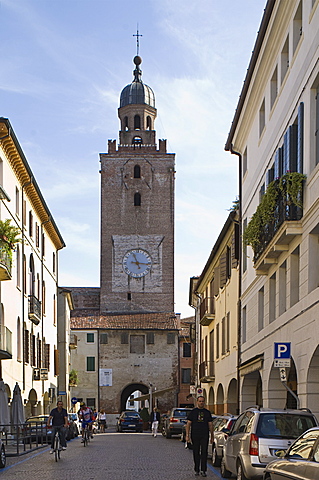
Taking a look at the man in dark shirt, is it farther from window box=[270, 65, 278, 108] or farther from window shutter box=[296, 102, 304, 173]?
window box=[270, 65, 278, 108]

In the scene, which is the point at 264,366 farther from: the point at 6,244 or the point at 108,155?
the point at 108,155

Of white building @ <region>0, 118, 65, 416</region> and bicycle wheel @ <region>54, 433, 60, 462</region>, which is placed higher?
white building @ <region>0, 118, 65, 416</region>

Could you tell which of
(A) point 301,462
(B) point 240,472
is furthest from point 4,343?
(A) point 301,462

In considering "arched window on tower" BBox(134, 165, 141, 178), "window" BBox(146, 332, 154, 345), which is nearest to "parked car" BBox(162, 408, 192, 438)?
"window" BBox(146, 332, 154, 345)

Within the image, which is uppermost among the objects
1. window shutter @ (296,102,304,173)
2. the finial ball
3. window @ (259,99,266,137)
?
the finial ball

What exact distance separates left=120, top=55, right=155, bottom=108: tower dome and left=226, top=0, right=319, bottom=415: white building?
5238 cm

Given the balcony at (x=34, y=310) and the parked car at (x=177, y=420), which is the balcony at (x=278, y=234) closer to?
the parked car at (x=177, y=420)

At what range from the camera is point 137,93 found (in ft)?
260

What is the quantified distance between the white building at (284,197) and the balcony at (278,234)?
23 millimetres

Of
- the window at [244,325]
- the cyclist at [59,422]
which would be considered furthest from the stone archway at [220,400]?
the cyclist at [59,422]

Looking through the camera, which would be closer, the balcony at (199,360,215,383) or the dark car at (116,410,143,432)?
the balcony at (199,360,215,383)

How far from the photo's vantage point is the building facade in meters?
70.8

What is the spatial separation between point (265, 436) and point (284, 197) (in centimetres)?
678

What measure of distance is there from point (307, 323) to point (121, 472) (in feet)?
17.2
